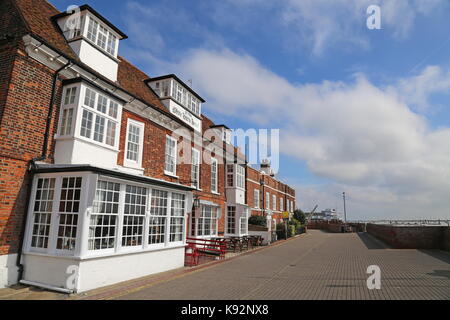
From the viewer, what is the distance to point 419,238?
1834 centimetres

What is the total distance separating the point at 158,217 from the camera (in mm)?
10445

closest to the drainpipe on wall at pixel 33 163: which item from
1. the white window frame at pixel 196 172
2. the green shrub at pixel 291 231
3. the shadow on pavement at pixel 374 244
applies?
the white window frame at pixel 196 172

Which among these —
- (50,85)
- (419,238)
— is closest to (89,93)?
(50,85)

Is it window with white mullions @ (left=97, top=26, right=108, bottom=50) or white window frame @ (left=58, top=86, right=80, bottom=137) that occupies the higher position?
window with white mullions @ (left=97, top=26, right=108, bottom=50)

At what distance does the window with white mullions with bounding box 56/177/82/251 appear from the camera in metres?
7.51

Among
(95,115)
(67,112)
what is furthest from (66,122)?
(95,115)

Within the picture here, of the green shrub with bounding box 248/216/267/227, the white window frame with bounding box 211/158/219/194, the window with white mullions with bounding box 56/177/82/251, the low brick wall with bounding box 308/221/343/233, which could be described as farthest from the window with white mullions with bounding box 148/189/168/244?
the low brick wall with bounding box 308/221/343/233

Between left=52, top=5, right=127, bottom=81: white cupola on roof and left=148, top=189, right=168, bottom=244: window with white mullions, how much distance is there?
521cm

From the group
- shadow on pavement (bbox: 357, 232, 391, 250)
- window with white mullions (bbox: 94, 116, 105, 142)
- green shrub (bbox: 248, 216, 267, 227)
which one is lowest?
shadow on pavement (bbox: 357, 232, 391, 250)

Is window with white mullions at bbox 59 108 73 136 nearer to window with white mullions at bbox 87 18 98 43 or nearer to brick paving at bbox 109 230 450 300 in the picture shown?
window with white mullions at bbox 87 18 98 43

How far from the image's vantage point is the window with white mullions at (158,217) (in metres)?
10.1

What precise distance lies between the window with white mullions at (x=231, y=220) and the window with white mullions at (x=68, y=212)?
46.3ft
